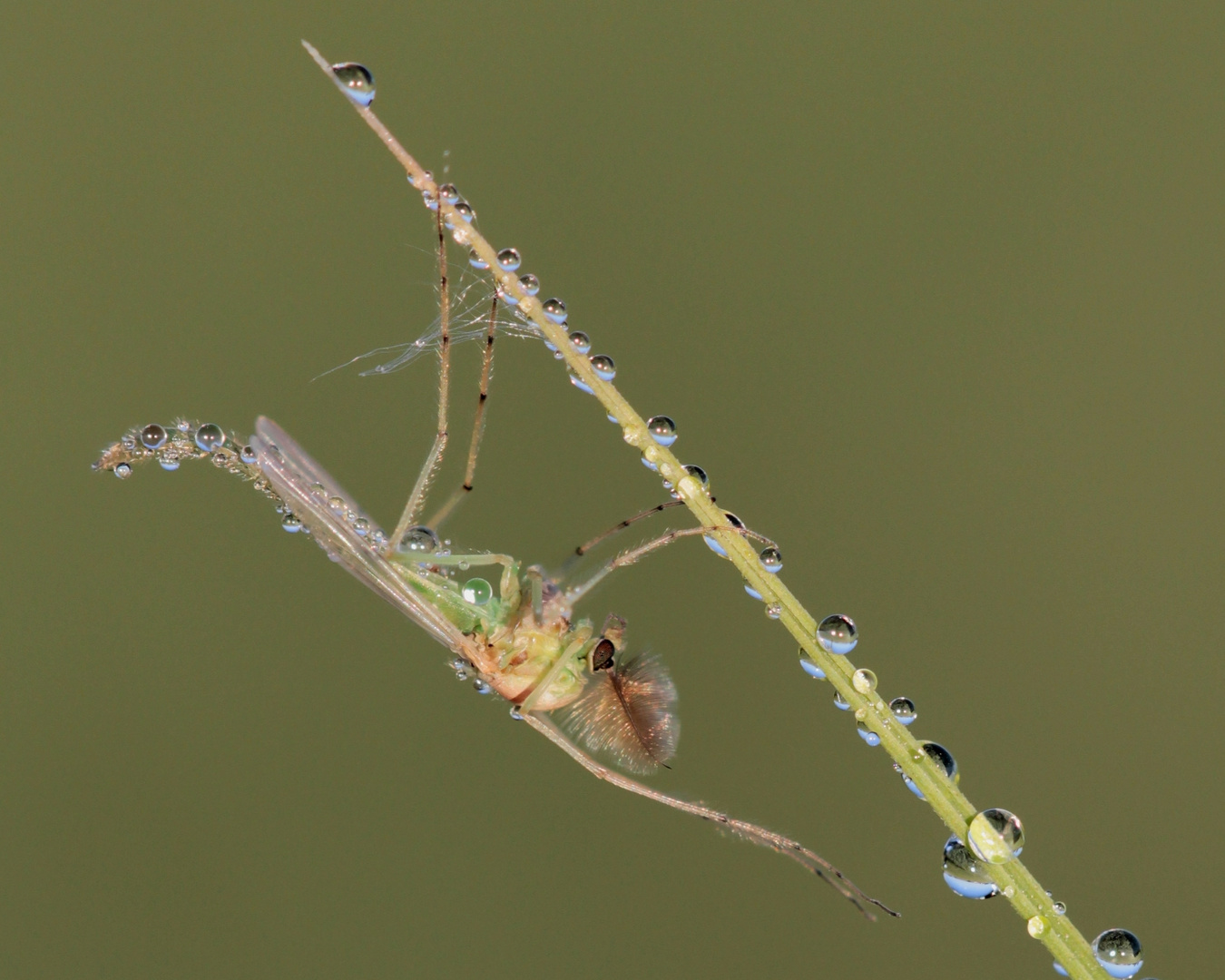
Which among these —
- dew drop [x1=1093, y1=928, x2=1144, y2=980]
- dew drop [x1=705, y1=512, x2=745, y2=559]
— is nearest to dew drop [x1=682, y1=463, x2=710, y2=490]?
dew drop [x1=705, y1=512, x2=745, y2=559]

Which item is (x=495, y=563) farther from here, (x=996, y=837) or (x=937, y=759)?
(x=996, y=837)

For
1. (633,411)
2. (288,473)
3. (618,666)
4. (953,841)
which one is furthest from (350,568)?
(953,841)

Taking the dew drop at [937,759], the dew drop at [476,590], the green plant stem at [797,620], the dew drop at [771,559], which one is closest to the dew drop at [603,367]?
the green plant stem at [797,620]

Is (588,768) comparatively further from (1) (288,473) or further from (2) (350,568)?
(1) (288,473)

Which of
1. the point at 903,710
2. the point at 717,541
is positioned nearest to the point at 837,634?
the point at 903,710

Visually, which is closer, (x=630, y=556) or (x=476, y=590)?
(x=630, y=556)
